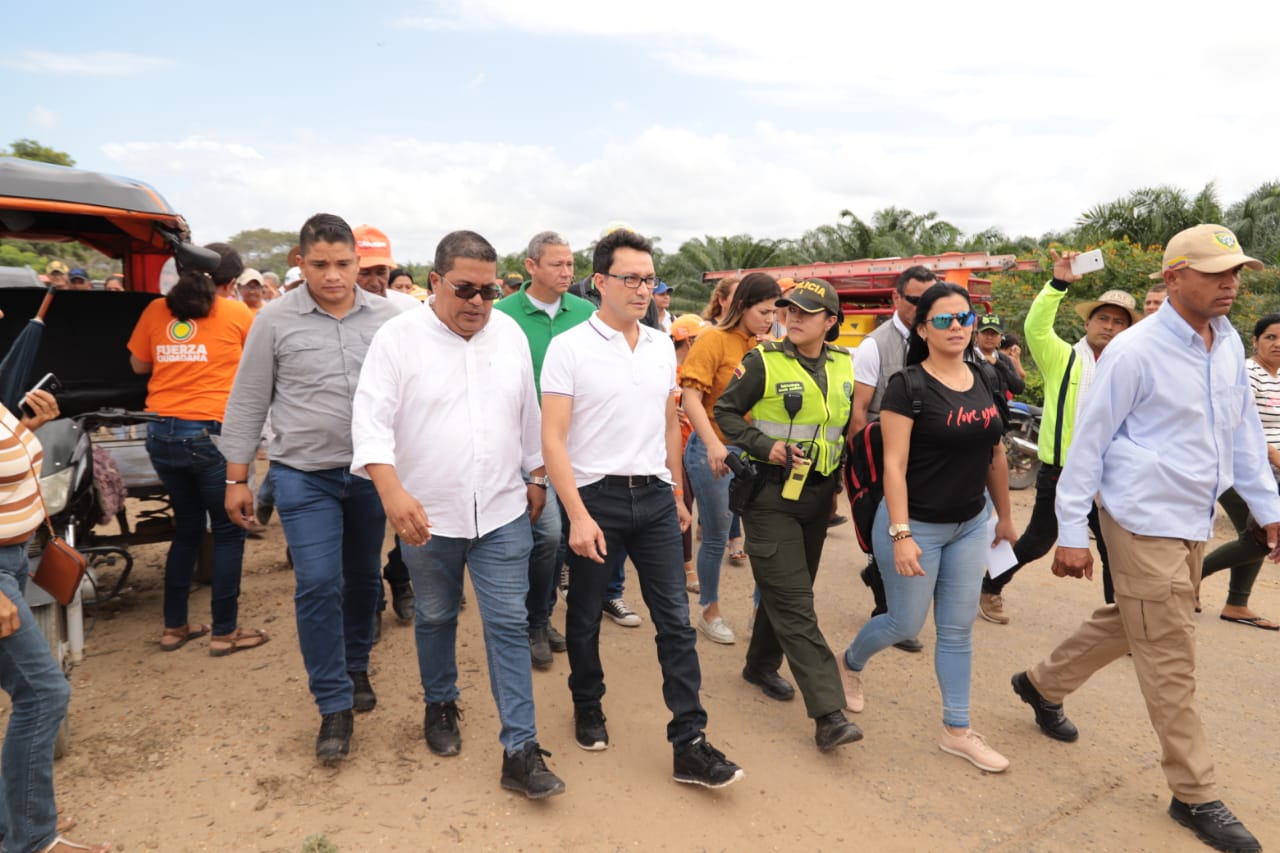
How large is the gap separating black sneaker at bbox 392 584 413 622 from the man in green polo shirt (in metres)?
0.97

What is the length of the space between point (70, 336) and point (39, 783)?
4006 millimetres

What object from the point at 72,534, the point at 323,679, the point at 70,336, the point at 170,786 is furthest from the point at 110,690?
the point at 70,336

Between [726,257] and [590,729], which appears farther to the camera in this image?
[726,257]

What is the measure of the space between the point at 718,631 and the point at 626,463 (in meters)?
1.89

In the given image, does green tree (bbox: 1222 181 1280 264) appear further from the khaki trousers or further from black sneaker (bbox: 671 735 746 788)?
black sneaker (bbox: 671 735 746 788)

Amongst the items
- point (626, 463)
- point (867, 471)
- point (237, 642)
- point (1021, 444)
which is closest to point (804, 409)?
point (867, 471)

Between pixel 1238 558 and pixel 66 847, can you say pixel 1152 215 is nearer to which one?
pixel 1238 558

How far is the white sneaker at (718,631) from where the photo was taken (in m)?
4.72

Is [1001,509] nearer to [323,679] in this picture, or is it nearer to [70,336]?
[323,679]

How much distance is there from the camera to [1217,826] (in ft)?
9.86

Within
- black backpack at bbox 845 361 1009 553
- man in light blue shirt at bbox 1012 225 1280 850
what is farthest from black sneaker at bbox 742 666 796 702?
man in light blue shirt at bbox 1012 225 1280 850

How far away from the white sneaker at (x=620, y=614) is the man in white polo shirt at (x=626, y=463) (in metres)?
1.49

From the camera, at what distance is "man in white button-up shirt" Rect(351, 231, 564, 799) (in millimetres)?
3027

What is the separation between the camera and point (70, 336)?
561 cm
